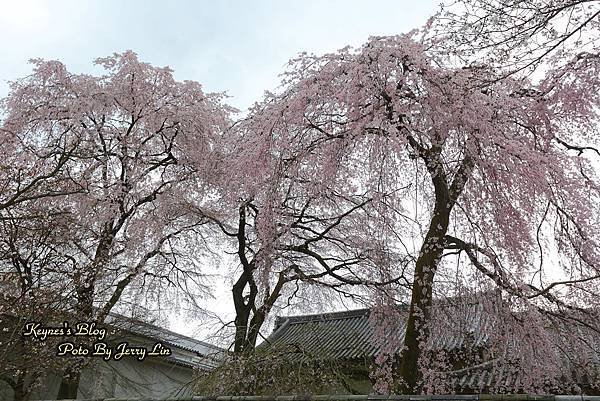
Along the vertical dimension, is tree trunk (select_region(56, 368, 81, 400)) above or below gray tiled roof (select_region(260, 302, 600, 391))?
below

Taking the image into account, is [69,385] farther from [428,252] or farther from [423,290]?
[428,252]

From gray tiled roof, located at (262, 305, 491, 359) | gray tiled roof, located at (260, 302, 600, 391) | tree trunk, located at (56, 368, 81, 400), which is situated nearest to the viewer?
gray tiled roof, located at (260, 302, 600, 391)

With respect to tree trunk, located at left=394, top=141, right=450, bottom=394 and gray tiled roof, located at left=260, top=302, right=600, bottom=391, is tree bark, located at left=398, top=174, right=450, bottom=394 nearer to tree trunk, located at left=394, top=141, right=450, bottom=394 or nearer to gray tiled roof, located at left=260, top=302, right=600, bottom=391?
tree trunk, located at left=394, top=141, right=450, bottom=394

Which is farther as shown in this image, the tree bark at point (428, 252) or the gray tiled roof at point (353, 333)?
the gray tiled roof at point (353, 333)

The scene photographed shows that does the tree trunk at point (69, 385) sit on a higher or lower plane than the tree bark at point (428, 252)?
lower

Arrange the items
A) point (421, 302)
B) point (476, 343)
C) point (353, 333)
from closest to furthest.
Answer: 1. point (421, 302)
2. point (476, 343)
3. point (353, 333)

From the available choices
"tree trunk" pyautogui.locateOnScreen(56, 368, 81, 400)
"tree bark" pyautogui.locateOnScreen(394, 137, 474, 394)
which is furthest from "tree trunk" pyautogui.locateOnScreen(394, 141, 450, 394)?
"tree trunk" pyautogui.locateOnScreen(56, 368, 81, 400)

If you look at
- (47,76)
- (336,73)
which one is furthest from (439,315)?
(47,76)

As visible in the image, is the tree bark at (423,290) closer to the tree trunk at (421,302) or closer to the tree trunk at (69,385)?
the tree trunk at (421,302)

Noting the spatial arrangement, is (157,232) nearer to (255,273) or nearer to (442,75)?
(255,273)

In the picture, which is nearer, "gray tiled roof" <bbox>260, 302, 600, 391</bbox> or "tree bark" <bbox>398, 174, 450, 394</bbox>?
"tree bark" <bbox>398, 174, 450, 394</bbox>

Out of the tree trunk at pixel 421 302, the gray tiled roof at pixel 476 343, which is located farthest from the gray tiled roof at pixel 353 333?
the tree trunk at pixel 421 302

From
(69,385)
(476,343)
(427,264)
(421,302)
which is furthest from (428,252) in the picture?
(69,385)

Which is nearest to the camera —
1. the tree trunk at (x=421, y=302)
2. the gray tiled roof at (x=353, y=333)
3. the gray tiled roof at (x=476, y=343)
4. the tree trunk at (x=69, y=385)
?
the tree trunk at (x=421, y=302)
